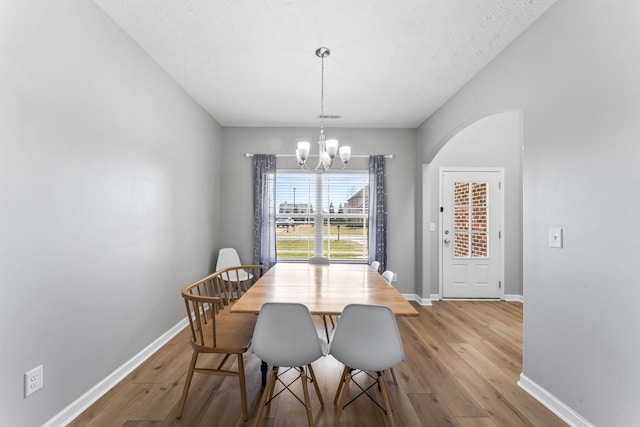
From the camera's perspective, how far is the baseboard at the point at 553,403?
67.6 inches

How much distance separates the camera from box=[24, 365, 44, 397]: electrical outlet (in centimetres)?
151

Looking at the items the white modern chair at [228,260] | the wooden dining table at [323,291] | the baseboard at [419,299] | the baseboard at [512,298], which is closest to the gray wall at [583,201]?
the wooden dining table at [323,291]

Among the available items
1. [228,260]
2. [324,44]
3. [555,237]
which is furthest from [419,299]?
[324,44]

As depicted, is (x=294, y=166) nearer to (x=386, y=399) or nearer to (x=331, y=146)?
(x=331, y=146)

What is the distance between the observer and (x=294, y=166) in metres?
4.53

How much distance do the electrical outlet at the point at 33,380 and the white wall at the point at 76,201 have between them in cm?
3

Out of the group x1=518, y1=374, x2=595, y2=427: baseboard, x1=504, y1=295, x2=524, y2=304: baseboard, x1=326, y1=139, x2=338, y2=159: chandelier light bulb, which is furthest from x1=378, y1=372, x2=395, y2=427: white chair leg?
x1=504, y1=295, x2=524, y2=304: baseboard

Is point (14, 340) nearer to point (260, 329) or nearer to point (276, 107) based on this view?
point (260, 329)

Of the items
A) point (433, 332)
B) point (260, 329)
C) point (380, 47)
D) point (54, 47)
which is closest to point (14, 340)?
point (260, 329)

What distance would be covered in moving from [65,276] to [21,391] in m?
0.60

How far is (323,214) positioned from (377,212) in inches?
33.7

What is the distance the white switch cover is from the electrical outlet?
3211 mm

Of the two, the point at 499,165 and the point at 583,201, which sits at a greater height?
the point at 499,165

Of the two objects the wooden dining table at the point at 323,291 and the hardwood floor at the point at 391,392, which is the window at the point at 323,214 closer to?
the wooden dining table at the point at 323,291
